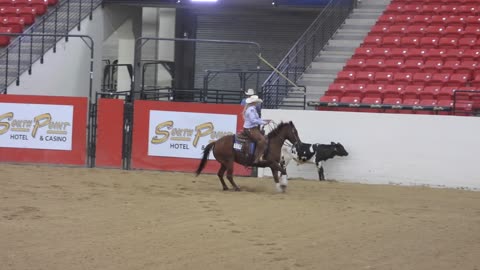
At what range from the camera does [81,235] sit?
35.1 feet

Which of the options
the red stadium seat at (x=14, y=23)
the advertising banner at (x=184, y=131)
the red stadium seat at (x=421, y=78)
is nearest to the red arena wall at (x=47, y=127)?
the advertising banner at (x=184, y=131)

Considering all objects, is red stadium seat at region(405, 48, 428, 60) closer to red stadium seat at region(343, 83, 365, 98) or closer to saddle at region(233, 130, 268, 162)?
red stadium seat at region(343, 83, 365, 98)

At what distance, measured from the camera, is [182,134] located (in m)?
20.8

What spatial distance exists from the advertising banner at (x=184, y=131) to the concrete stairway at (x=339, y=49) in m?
2.45

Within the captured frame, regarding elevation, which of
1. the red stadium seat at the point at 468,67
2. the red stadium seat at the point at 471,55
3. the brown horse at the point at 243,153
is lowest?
the brown horse at the point at 243,153

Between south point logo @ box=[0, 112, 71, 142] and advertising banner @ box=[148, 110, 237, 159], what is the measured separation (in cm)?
251

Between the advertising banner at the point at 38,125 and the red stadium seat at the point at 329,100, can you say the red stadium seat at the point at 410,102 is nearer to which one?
the red stadium seat at the point at 329,100

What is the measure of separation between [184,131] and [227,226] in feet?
30.4

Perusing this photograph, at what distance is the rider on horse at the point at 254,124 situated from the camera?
16.6m

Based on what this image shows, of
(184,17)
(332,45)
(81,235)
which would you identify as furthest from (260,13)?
(81,235)

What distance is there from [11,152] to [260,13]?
1234 centimetres

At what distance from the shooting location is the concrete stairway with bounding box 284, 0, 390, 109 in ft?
78.9

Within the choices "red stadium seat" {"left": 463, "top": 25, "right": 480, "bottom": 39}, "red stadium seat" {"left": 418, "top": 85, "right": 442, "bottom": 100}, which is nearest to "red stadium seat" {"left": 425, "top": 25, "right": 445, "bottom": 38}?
"red stadium seat" {"left": 463, "top": 25, "right": 480, "bottom": 39}

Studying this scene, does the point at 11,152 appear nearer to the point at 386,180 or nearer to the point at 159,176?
the point at 159,176
